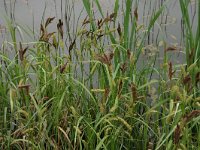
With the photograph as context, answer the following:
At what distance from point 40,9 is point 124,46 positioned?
93cm

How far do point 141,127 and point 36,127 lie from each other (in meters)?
0.40

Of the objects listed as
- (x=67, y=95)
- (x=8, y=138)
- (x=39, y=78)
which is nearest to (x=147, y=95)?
(x=67, y=95)

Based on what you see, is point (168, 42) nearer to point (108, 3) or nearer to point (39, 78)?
point (108, 3)

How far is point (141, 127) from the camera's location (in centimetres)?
164

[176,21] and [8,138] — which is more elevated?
[176,21]

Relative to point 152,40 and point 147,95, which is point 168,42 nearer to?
point 152,40

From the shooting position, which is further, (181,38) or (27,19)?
(27,19)

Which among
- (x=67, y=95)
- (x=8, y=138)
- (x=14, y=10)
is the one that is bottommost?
(x=8, y=138)

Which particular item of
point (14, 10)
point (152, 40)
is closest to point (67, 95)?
point (152, 40)

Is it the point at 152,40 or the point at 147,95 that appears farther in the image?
the point at 152,40

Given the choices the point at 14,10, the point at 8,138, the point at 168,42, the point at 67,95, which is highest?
the point at 14,10

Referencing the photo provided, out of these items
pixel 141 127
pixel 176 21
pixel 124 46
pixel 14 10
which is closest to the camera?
pixel 141 127

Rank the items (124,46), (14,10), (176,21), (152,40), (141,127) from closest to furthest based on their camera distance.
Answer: (141,127), (124,46), (152,40), (176,21), (14,10)

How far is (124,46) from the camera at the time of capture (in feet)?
5.78
